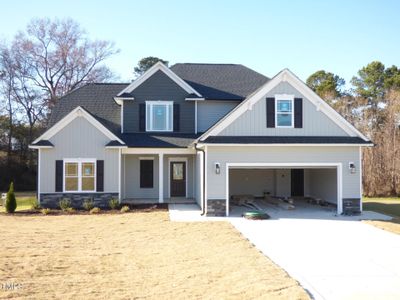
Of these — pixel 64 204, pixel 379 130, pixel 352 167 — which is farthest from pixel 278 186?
pixel 379 130

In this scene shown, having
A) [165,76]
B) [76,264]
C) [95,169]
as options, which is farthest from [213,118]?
[76,264]

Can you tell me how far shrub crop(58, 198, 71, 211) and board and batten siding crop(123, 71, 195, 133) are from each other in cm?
476

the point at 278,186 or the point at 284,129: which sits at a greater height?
the point at 284,129

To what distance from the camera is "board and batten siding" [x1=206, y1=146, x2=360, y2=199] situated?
16.2 m

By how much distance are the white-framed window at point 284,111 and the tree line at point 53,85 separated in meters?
14.8

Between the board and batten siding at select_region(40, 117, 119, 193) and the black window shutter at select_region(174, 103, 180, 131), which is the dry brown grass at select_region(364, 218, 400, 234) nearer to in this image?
the black window shutter at select_region(174, 103, 180, 131)

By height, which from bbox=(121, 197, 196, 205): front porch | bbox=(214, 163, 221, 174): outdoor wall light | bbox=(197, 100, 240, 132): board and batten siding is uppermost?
bbox=(197, 100, 240, 132): board and batten siding

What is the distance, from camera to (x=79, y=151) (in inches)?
732

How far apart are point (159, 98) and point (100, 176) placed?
5221 millimetres

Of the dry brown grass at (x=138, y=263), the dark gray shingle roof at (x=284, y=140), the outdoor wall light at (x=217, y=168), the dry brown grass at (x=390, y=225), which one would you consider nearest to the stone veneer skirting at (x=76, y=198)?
the dry brown grass at (x=138, y=263)

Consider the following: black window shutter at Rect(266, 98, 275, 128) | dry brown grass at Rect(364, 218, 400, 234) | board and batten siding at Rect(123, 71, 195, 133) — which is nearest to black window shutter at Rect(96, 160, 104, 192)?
board and batten siding at Rect(123, 71, 195, 133)

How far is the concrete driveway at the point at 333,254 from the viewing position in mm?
7125

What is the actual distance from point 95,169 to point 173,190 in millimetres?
4685

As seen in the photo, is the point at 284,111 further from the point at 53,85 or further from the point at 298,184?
the point at 53,85
